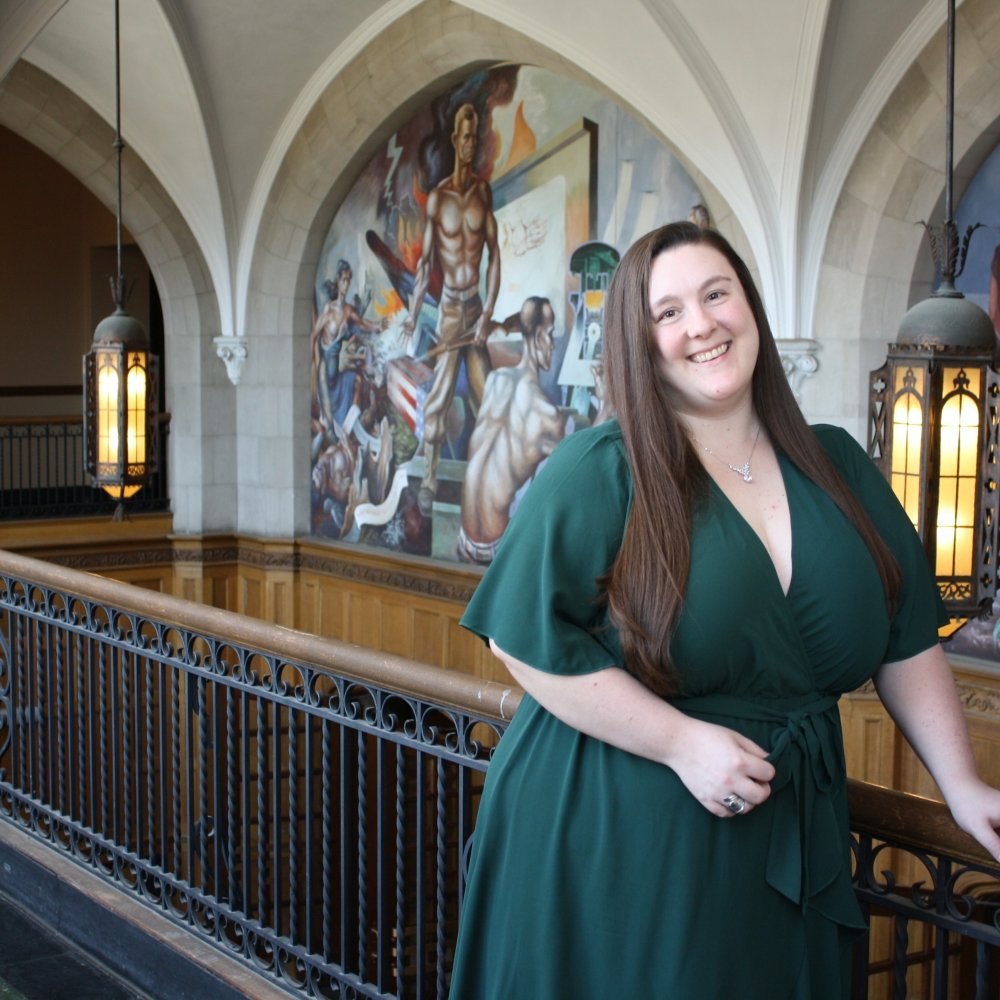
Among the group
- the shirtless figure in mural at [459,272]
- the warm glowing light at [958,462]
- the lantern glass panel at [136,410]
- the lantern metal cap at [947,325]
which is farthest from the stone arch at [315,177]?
the warm glowing light at [958,462]

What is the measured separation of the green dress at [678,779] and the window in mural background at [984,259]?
523cm

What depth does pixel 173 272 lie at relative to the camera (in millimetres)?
11703

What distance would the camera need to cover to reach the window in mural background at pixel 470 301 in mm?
8703

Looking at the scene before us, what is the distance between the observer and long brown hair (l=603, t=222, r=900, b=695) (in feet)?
5.95

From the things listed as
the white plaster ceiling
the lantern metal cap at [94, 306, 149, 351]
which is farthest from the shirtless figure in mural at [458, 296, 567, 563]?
the lantern metal cap at [94, 306, 149, 351]

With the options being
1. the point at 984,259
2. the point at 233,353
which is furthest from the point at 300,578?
the point at 984,259

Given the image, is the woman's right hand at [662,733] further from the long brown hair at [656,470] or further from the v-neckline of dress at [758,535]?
the v-neckline of dress at [758,535]

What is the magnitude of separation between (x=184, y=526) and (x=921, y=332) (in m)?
8.53

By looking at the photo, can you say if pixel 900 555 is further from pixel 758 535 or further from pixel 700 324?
pixel 700 324

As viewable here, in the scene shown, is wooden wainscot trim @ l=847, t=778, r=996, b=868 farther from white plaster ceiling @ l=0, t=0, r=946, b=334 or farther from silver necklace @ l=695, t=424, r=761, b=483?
white plaster ceiling @ l=0, t=0, r=946, b=334

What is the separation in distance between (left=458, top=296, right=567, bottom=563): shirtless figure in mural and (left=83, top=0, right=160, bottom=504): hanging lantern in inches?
86.5

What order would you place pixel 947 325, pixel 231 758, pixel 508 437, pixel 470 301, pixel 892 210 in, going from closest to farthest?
pixel 231 758
pixel 947 325
pixel 892 210
pixel 508 437
pixel 470 301

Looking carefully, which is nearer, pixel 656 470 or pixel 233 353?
pixel 656 470

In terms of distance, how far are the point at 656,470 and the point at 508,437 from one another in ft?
24.8
